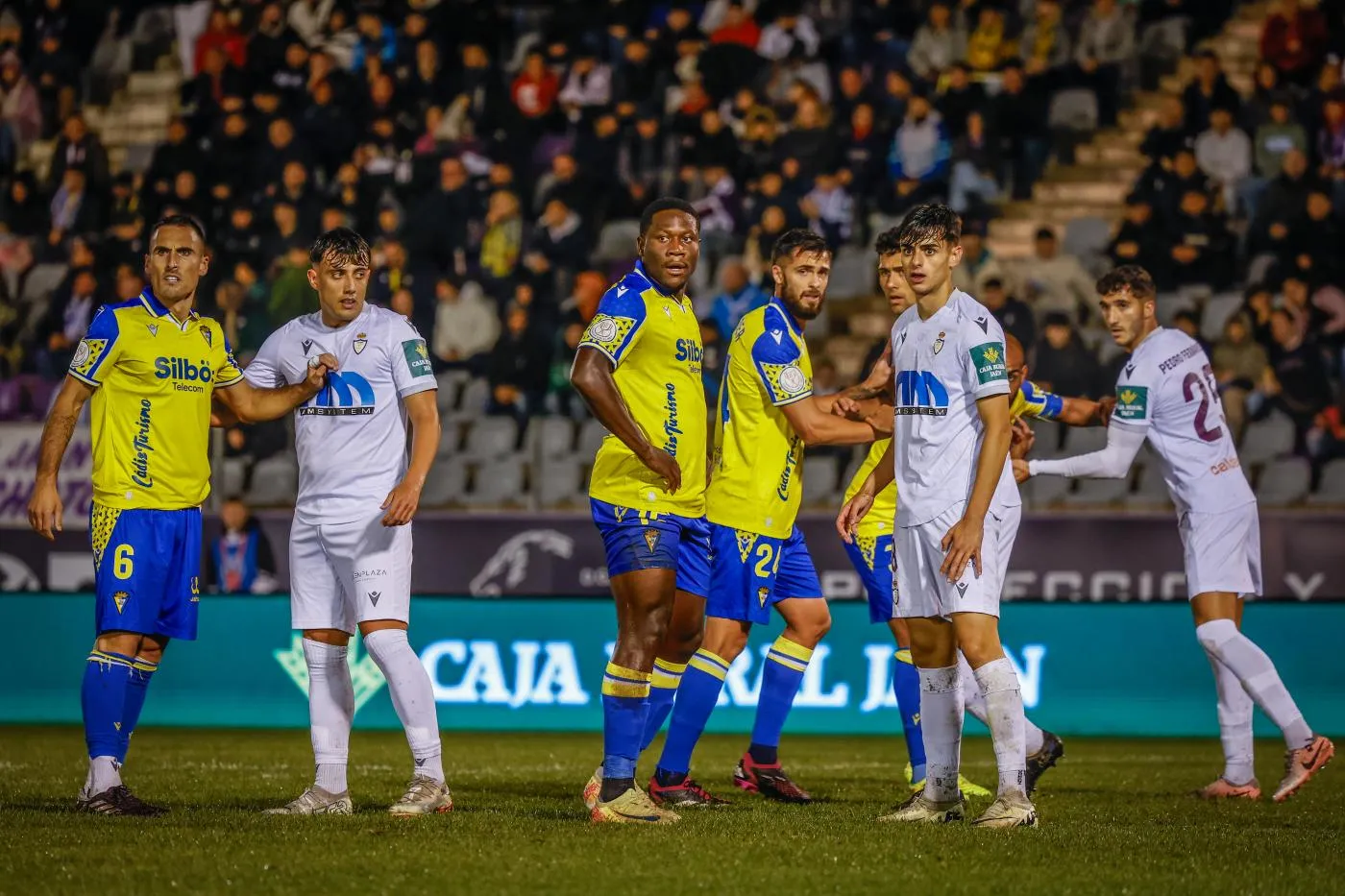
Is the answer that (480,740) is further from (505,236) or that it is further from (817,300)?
(505,236)

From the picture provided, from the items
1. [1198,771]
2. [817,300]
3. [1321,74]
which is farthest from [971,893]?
[1321,74]

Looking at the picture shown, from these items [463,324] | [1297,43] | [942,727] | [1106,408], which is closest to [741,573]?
[942,727]

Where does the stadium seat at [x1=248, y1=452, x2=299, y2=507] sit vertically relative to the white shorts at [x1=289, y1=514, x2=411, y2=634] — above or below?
above

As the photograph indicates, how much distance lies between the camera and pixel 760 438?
830cm

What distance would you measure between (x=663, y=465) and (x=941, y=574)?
1.22 metres

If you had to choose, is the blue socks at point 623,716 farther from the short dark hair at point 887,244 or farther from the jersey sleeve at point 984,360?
the short dark hair at point 887,244

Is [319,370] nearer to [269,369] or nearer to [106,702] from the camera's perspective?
[269,369]

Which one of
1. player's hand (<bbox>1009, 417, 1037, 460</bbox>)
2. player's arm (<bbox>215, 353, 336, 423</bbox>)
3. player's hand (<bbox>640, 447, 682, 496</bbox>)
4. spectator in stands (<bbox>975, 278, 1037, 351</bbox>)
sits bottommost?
player's hand (<bbox>640, 447, 682, 496</bbox>)

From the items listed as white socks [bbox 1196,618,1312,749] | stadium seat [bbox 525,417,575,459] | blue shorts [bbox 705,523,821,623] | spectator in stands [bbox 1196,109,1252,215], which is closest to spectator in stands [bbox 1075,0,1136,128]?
spectator in stands [bbox 1196,109,1252,215]

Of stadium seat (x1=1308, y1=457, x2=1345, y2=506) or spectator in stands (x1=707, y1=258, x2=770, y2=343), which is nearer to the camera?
stadium seat (x1=1308, y1=457, x2=1345, y2=506)

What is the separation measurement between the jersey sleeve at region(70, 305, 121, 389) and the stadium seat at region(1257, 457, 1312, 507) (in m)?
11.3

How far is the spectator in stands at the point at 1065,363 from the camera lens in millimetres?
16188

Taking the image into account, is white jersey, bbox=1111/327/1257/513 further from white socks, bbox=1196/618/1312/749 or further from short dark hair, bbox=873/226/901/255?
short dark hair, bbox=873/226/901/255

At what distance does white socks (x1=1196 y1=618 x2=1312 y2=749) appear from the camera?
8867mm
